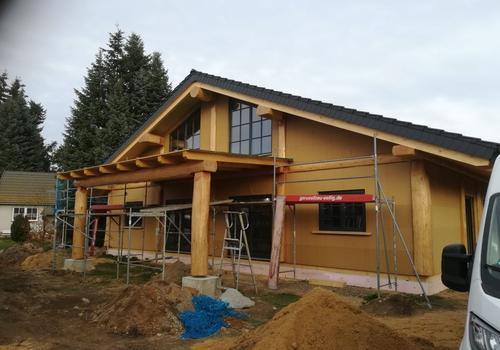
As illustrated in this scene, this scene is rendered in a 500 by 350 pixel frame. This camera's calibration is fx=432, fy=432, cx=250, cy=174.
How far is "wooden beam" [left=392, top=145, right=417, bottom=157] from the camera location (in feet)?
30.8

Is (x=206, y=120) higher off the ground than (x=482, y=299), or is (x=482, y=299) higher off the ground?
(x=206, y=120)

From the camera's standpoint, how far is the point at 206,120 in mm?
15398

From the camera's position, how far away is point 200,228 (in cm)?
978

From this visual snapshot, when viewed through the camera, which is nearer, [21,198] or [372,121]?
[372,121]

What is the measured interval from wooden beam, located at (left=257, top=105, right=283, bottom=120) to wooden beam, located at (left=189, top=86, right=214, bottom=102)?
120 inches

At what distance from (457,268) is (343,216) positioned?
786 centimetres

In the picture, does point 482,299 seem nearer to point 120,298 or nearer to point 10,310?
point 120,298

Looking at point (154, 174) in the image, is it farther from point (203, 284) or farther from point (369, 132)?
point (369, 132)

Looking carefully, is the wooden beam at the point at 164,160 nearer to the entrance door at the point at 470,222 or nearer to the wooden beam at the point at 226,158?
the wooden beam at the point at 226,158

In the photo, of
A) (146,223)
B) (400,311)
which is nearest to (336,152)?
(400,311)

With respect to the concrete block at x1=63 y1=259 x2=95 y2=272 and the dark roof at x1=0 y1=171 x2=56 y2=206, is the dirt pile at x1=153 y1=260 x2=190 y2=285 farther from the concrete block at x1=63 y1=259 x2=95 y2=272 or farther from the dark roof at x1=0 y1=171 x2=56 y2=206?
the dark roof at x1=0 y1=171 x2=56 y2=206

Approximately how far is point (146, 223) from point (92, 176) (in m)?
3.68

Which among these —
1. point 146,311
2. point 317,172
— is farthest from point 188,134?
point 146,311

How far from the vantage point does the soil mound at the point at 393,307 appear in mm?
8023
